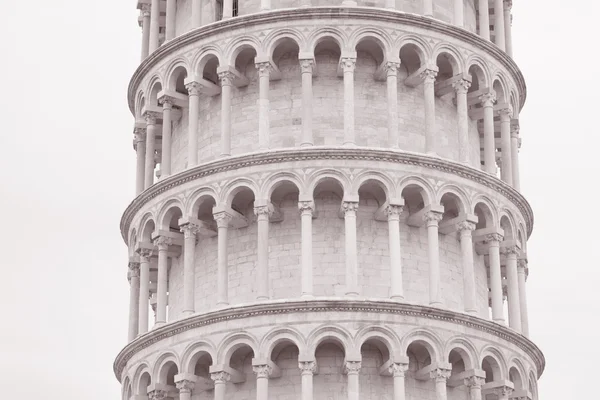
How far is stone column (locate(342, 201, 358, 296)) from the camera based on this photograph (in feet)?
124

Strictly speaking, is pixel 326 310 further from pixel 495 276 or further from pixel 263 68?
pixel 263 68

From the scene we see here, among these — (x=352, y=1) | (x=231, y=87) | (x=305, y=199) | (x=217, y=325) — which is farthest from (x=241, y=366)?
(x=352, y=1)

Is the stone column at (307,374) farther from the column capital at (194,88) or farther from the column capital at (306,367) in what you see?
the column capital at (194,88)

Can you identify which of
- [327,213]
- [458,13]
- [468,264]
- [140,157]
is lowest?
[468,264]

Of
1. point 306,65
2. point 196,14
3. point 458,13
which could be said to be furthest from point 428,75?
point 196,14

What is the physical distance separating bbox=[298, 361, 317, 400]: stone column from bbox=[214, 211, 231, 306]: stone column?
2.52 meters

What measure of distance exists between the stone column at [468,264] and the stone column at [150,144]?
835 centimetres

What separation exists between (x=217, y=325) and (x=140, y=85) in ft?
26.6

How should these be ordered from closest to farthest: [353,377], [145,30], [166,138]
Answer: [353,377], [166,138], [145,30]

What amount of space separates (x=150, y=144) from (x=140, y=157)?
0.88 m

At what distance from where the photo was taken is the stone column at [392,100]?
39562mm

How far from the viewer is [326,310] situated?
37.5 m

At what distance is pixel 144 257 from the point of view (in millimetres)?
41531

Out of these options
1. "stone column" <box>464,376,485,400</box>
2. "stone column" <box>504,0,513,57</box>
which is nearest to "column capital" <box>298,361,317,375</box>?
"stone column" <box>464,376,485,400</box>
